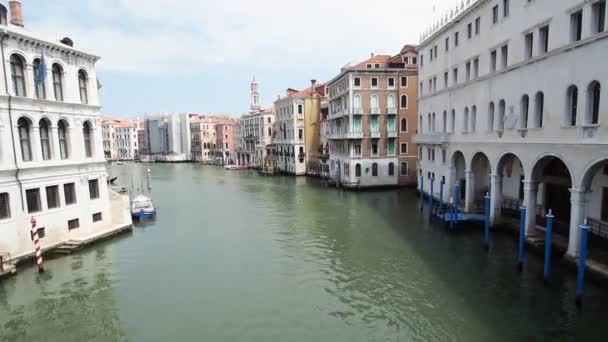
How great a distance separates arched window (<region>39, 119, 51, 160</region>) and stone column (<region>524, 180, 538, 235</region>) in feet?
65.3

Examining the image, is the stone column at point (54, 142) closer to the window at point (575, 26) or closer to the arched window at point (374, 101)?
the window at point (575, 26)

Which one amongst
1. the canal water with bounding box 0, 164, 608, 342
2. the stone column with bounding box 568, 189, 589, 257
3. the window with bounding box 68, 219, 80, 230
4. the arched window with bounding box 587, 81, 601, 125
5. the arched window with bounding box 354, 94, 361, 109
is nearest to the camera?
→ the canal water with bounding box 0, 164, 608, 342

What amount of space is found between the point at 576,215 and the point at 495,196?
18.2 feet

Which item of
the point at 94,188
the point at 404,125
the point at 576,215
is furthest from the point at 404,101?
the point at 94,188

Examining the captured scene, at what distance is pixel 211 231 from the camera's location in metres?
21.0

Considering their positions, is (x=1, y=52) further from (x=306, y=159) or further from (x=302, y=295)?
(x=306, y=159)

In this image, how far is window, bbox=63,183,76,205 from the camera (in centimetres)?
1619

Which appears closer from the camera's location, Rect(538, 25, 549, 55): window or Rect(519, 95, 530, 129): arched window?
Rect(538, 25, 549, 55): window

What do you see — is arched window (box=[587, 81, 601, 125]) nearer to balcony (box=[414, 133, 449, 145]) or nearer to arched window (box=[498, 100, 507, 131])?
arched window (box=[498, 100, 507, 131])

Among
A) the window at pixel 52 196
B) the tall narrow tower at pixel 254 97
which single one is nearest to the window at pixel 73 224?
the window at pixel 52 196

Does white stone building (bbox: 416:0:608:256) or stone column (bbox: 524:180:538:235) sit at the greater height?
white stone building (bbox: 416:0:608:256)

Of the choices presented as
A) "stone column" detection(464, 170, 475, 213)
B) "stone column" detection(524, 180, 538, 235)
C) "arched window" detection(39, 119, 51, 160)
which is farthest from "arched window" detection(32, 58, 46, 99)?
"stone column" detection(464, 170, 475, 213)

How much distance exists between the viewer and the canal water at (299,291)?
9.88 m

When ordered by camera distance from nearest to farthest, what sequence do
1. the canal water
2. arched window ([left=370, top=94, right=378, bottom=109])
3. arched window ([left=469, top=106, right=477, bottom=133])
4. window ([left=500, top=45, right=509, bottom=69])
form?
the canal water, window ([left=500, top=45, right=509, bottom=69]), arched window ([left=469, top=106, right=477, bottom=133]), arched window ([left=370, top=94, right=378, bottom=109])
